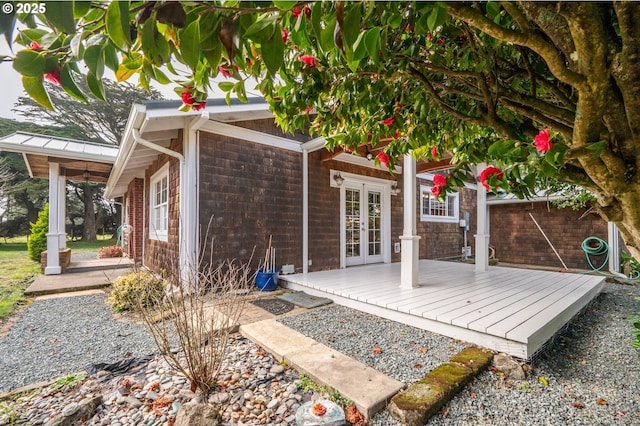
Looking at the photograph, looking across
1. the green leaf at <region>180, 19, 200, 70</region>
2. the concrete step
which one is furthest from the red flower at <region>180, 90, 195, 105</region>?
the concrete step

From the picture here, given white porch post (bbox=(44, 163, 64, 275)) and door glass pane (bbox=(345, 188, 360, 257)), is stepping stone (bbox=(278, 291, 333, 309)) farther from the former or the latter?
white porch post (bbox=(44, 163, 64, 275))

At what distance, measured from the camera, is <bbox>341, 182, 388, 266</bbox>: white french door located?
685 centimetres

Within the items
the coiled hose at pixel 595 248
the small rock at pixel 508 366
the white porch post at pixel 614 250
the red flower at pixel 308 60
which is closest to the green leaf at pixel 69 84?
the red flower at pixel 308 60

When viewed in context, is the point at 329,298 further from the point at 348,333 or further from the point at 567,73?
the point at 567,73

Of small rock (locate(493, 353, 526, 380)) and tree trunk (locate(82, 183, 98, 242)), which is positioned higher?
tree trunk (locate(82, 183, 98, 242))

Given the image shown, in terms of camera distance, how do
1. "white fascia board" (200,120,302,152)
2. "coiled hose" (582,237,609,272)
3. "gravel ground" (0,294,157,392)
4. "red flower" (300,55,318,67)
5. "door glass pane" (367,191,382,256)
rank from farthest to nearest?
"coiled hose" (582,237,609,272) → "door glass pane" (367,191,382,256) → "white fascia board" (200,120,302,152) → "gravel ground" (0,294,157,392) → "red flower" (300,55,318,67)

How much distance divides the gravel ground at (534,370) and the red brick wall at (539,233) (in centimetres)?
600

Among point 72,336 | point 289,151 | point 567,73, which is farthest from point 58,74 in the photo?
point 289,151

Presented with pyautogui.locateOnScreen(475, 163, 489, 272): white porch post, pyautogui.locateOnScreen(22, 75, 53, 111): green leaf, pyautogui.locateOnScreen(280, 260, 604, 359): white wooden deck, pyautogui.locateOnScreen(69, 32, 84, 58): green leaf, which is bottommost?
pyautogui.locateOnScreen(280, 260, 604, 359): white wooden deck

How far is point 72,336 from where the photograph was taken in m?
3.16

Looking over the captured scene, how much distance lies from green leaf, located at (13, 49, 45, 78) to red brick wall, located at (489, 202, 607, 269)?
10666 mm

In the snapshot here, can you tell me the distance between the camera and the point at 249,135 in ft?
17.4

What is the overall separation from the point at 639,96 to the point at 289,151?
17.7ft

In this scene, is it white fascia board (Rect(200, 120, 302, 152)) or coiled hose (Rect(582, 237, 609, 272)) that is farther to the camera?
coiled hose (Rect(582, 237, 609, 272))
